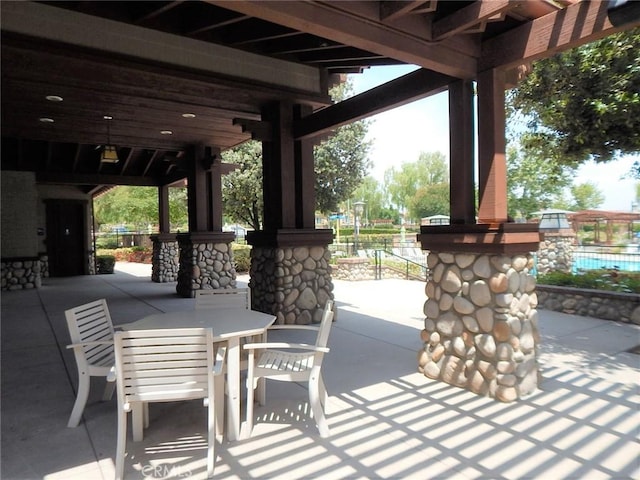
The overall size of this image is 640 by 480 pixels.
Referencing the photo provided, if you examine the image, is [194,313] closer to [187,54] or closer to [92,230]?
[187,54]

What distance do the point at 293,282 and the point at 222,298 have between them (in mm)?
2103

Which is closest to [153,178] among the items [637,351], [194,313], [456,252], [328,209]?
[328,209]

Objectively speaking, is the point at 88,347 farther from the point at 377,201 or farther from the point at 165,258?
the point at 377,201

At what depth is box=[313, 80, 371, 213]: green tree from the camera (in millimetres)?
15656

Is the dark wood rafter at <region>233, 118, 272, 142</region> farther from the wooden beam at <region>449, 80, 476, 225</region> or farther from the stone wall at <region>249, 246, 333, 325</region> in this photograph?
the wooden beam at <region>449, 80, 476, 225</region>

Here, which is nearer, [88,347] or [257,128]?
[88,347]

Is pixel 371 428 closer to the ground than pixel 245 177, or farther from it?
closer to the ground

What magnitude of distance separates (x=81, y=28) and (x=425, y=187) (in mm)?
43359

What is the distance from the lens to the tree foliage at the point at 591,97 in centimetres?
523

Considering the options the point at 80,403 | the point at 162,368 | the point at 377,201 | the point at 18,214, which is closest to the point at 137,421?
the point at 80,403

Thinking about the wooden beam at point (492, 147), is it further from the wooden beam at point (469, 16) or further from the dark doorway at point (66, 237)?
the dark doorway at point (66, 237)

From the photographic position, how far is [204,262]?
9.33 m

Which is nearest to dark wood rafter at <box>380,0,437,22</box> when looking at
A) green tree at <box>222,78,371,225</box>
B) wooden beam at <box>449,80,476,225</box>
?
wooden beam at <box>449,80,476,225</box>

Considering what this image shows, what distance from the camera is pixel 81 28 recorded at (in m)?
4.43
